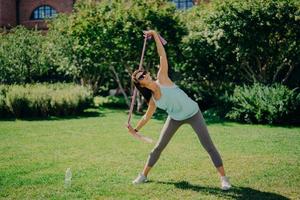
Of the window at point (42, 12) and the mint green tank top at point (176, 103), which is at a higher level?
the window at point (42, 12)

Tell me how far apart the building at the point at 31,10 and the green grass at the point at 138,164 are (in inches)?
1043

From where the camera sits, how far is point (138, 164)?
854 centimetres

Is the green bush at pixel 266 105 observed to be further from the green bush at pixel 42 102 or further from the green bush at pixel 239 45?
the green bush at pixel 42 102

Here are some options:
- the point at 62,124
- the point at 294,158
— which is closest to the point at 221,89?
the point at 62,124

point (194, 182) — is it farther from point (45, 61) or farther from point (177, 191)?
point (45, 61)

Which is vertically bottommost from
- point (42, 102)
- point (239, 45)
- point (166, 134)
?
point (42, 102)

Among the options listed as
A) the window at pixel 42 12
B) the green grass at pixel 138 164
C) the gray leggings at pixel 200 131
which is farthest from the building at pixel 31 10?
the gray leggings at pixel 200 131

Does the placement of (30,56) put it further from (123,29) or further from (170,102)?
(170,102)

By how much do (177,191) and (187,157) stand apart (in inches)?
99.1

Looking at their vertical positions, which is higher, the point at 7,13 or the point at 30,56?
the point at 7,13

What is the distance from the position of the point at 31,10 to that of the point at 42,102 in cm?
2420

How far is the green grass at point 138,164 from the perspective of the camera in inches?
261

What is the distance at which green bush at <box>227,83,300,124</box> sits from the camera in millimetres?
14266

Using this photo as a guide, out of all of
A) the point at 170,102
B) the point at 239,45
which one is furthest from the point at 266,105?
the point at 170,102
